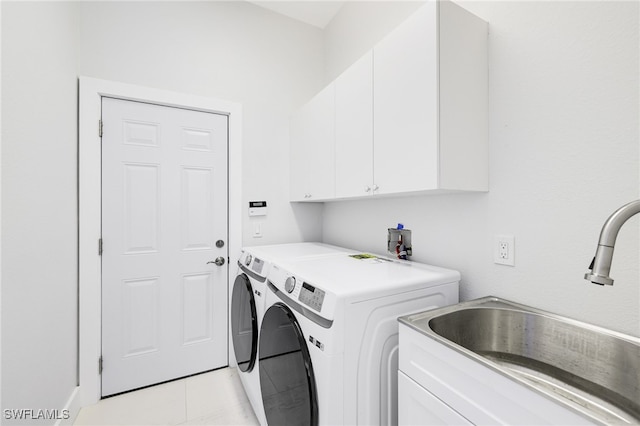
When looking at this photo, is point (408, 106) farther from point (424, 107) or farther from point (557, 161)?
point (557, 161)

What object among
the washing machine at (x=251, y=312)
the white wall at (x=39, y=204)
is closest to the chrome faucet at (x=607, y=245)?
the washing machine at (x=251, y=312)

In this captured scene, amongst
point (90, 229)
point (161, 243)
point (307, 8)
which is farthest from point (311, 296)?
point (307, 8)

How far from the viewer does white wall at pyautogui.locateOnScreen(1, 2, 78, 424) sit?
3.53 feet

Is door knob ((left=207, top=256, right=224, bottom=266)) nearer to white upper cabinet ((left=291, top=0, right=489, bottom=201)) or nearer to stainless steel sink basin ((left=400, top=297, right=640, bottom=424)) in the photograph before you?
white upper cabinet ((left=291, top=0, right=489, bottom=201))

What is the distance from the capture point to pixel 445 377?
0.85 m

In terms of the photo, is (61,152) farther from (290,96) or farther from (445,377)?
(445,377)

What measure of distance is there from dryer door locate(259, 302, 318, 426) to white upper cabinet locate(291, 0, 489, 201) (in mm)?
802

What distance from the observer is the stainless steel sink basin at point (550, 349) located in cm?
85

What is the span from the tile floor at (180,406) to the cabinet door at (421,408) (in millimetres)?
1157

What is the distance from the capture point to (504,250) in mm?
1255

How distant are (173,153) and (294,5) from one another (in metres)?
1.62

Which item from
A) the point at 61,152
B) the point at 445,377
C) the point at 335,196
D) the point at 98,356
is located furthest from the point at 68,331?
the point at 445,377

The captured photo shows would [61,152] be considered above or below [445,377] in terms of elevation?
above

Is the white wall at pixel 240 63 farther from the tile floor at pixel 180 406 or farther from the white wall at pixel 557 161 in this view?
the white wall at pixel 557 161
